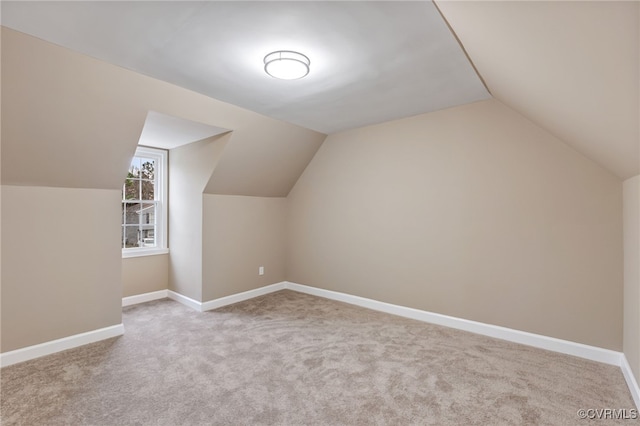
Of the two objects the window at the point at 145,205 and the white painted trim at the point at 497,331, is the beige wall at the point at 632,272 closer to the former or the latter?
the white painted trim at the point at 497,331

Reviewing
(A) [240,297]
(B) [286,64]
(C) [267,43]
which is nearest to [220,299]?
(A) [240,297]

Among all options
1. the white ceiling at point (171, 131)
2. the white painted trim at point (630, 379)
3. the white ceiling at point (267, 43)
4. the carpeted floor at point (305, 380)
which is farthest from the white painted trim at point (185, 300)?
the white painted trim at point (630, 379)

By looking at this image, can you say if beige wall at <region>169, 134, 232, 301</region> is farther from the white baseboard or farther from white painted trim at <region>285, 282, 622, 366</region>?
white painted trim at <region>285, 282, 622, 366</region>

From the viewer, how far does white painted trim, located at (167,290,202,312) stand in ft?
12.7

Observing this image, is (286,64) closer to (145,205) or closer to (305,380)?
(305,380)

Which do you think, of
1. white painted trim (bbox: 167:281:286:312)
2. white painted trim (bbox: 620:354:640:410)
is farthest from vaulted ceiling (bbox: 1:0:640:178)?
white painted trim (bbox: 167:281:286:312)

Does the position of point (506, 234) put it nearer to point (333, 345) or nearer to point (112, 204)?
point (333, 345)

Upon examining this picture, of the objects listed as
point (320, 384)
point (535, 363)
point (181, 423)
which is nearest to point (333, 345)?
point (320, 384)

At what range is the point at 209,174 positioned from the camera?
3.74 meters

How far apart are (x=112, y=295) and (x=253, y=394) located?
1.98 m

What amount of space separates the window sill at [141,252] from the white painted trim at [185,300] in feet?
1.97

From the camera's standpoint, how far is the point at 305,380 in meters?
2.30

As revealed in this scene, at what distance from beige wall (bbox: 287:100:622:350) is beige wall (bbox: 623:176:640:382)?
5.0 inches

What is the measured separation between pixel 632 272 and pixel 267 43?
3079 millimetres
